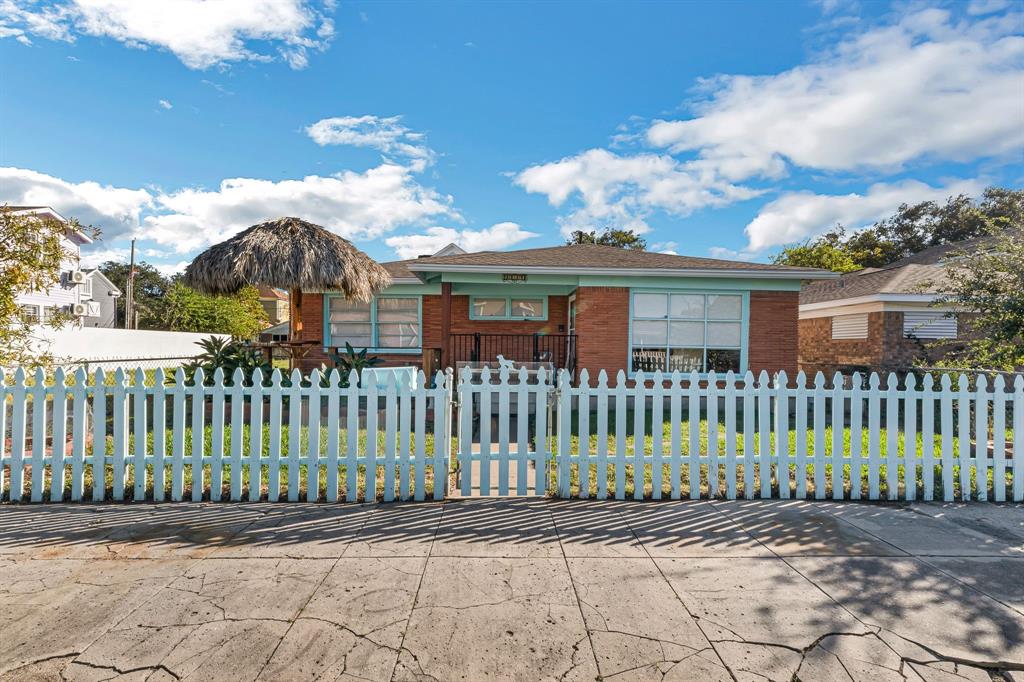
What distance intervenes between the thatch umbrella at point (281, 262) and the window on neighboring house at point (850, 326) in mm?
14965

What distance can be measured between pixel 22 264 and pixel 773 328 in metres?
13.2

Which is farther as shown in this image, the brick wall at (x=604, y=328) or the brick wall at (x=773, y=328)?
the brick wall at (x=773, y=328)

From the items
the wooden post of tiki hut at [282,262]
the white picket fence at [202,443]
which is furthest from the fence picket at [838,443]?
the wooden post of tiki hut at [282,262]

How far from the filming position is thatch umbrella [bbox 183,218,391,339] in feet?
32.1

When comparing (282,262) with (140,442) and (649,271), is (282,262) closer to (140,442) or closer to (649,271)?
(140,442)

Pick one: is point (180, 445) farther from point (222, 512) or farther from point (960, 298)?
point (960, 298)

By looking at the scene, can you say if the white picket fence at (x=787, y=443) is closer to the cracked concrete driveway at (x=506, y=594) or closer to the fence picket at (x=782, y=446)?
the fence picket at (x=782, y=446)

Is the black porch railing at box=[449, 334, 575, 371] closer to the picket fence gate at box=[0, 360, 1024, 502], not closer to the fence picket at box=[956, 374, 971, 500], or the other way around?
the picket fence gate at box=[0, 360, 1024, 502]

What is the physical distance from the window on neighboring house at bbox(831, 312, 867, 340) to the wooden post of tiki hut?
49.0ft

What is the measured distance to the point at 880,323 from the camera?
15.1 m

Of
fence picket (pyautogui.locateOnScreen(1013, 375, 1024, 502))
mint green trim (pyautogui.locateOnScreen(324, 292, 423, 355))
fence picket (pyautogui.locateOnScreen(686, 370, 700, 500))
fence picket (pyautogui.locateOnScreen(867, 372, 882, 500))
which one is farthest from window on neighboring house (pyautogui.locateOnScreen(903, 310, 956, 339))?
mint green trim (pyautogui.locateOnScreen(324, 292, 423, 355))

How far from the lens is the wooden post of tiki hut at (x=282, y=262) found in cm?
979

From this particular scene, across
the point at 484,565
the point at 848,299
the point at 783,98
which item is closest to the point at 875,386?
the point at 484,565

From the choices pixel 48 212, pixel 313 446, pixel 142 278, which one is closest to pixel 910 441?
pixel 313 446
